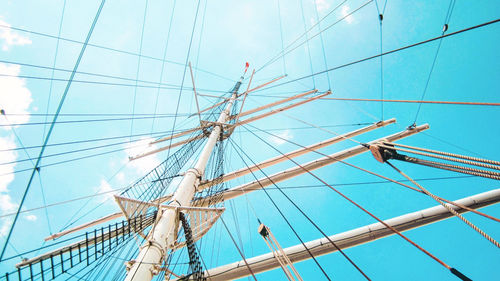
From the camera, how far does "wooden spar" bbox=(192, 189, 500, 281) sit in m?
4.47

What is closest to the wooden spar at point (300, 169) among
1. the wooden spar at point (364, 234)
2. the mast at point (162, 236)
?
the wooden spar at point (364, 234)

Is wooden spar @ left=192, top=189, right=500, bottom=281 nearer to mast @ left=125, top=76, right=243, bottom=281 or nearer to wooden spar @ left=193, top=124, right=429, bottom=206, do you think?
wooden spar @ left=193, top=124, right=429, bottom=206

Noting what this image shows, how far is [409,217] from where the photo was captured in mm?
4789

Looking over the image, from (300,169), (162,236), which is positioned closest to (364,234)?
(300,169)

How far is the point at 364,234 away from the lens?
4.86m

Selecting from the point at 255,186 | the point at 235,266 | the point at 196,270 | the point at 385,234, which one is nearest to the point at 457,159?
the point at 196,270

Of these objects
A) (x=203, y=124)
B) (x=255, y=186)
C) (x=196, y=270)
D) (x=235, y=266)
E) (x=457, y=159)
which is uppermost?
(x=203, y=124)

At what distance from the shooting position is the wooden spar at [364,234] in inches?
176

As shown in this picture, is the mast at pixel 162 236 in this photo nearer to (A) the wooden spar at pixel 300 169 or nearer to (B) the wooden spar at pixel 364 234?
(B) the wooden spar at pixel 364 234

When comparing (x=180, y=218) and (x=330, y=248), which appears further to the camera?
(x=330, y=248)

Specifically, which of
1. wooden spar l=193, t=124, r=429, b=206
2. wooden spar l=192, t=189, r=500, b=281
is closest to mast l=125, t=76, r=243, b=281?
wooden spar l=192, t=189, r=500, b=281

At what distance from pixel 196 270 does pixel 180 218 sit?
2.18 feet

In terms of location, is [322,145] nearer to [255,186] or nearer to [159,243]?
[255,186]

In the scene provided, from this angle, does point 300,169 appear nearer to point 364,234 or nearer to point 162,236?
point 364,234
